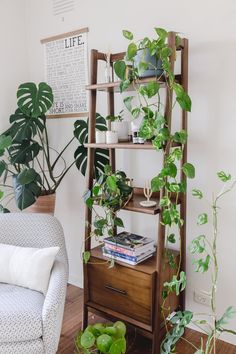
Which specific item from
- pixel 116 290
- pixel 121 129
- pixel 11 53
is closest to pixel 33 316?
pixel 116 290

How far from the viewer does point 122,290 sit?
1769 mm

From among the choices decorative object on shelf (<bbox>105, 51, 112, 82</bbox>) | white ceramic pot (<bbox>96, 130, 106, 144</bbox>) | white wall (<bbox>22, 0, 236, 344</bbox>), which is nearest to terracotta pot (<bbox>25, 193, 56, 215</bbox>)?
white wall (<bbox>22, 0, 236, 344</bbox>)

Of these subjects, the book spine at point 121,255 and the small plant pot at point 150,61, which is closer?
the small plant pot at point 150,61

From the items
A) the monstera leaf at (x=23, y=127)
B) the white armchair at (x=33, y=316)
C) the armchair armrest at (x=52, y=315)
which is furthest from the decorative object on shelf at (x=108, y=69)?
the armchair armrest at (x=52, y=315)

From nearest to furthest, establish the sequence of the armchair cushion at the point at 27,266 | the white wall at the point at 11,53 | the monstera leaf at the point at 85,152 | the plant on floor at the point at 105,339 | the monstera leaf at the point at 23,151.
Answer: the plant on floor at the point at 105,339
the armchair cushion at the point at 27,266
the monstera leaf at the point at 85,152
the monstera leaf at the point at 23,151
the white wall at the point at 11,53

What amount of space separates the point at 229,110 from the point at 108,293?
128cm

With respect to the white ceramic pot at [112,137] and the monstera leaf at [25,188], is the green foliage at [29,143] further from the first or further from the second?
the white ceramic pot at [112,137]

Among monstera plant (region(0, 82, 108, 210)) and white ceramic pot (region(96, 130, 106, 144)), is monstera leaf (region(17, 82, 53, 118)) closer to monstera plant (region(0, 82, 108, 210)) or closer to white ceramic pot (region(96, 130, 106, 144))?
monstera plant (region(0, 82, 108, 210))

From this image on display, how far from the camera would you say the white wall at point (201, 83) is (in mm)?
1695

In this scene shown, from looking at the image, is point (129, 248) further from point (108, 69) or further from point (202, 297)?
point (108, 69)

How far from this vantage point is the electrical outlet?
1.91m

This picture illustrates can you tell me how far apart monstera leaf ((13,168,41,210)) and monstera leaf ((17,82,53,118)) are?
44 cm

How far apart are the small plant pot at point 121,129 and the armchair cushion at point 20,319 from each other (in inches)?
40.4

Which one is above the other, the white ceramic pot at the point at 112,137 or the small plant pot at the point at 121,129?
the small plant pot at the point at 121,129
